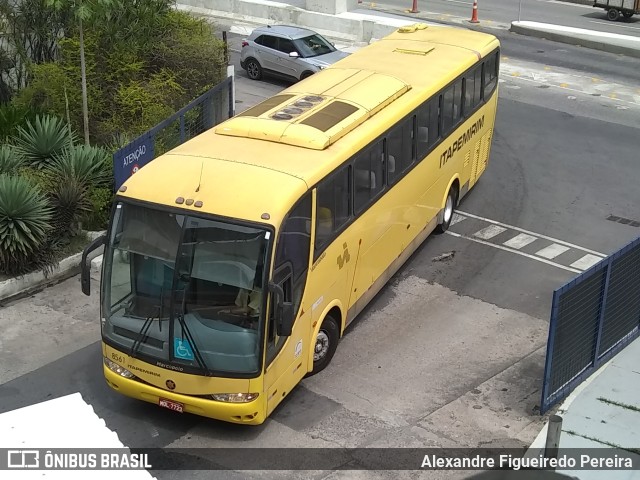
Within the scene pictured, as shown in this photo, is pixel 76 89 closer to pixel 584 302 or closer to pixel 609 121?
pixel 584 302

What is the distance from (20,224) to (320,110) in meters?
4.89

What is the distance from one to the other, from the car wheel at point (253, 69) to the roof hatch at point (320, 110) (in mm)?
11422

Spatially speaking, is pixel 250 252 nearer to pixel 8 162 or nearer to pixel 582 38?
pixel 8 162

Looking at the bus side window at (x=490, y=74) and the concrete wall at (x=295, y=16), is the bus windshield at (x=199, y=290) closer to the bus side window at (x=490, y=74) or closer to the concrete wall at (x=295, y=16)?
the bus side window at (x=490, y=74)

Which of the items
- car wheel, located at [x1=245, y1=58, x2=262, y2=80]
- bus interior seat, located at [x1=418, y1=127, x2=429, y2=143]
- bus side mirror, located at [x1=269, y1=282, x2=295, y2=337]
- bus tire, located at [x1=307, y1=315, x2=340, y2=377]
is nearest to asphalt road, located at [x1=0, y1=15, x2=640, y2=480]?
bus tire, located at [x1=307, y1=315, x2=340, y2=377]

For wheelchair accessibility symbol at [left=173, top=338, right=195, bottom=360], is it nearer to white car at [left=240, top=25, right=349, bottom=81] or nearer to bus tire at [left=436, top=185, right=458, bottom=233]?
bus tire at [left=436, top=185, right=458, bottom=233]

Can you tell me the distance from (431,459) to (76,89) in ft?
36.4

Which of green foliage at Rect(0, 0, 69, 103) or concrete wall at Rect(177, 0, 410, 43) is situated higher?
green foliage at Rect(0, 0, 69, 103)

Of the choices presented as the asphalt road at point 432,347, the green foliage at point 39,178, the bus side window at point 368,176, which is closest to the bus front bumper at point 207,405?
the asphalt road at point 432,347

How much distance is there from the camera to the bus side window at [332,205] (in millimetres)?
10898

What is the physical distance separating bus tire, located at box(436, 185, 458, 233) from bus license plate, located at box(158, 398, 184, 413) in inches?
283

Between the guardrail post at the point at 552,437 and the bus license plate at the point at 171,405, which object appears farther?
the bus license plate at the point at 171,405

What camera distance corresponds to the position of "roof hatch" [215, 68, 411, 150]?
11.4m

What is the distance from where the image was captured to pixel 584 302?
36.1 feet
